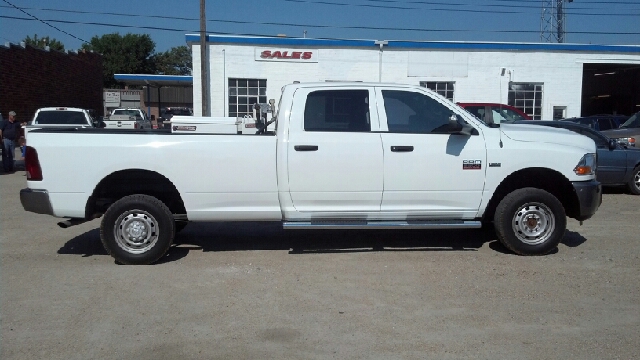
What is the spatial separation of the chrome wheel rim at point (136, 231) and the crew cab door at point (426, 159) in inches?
106

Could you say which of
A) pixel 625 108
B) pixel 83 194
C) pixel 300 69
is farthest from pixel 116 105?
pixel 83 194

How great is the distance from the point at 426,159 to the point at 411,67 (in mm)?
20452

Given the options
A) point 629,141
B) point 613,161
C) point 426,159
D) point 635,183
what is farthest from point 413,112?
point 629,141

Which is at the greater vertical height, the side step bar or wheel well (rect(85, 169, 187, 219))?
wheel well (rect(85, 169, 187, 219))

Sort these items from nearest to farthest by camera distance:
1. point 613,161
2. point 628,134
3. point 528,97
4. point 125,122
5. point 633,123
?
point 613,161 < point 628,134 < point 633,123 < point 125,122 < point 528,97

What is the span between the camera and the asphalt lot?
190 inches

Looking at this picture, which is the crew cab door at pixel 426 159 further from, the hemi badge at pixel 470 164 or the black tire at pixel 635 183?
the black tire at pixel 635 183

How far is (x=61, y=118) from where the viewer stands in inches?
736

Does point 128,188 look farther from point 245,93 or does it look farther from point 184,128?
point 245,93

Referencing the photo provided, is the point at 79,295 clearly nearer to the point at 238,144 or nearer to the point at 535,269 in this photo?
the point at 238,144

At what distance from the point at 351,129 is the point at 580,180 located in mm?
2782

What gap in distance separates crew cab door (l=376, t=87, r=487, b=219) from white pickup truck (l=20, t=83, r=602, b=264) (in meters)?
0.01

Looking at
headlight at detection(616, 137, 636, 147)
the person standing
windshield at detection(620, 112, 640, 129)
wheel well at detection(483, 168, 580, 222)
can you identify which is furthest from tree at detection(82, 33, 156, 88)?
wheel well at detection(483, 168, 580, 222)

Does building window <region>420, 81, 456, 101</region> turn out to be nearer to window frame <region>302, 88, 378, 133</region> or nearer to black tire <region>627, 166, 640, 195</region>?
black tire <region>627, 166, 640, 195</region>
